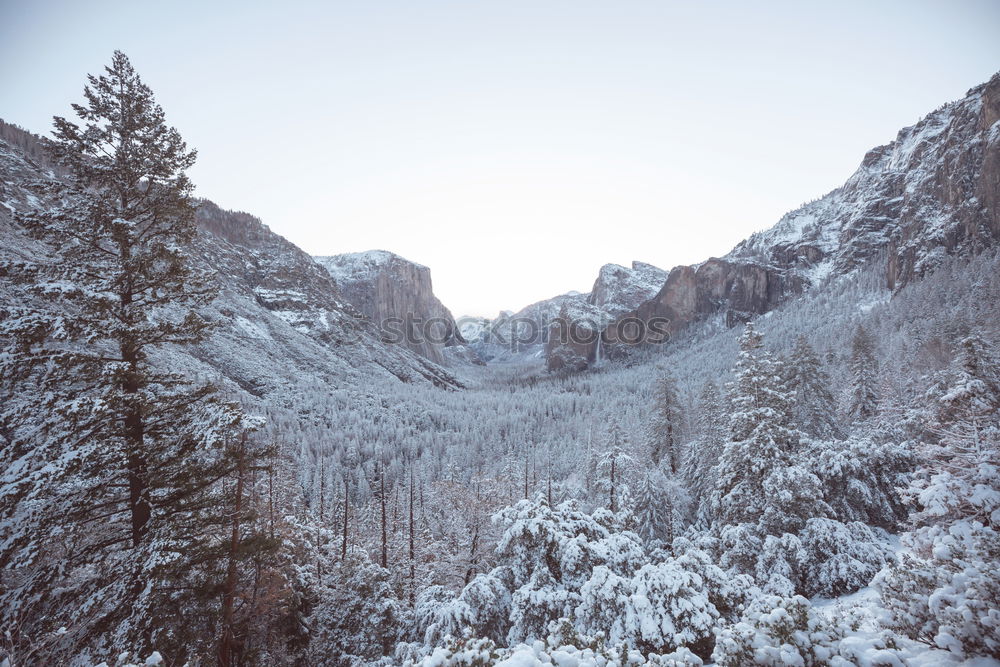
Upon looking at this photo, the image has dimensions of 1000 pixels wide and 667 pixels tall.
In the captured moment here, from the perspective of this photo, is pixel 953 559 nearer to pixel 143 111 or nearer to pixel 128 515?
pixel 128 515

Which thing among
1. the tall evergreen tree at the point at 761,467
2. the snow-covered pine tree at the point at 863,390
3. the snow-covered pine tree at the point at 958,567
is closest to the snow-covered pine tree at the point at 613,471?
the tall evergreen tree at the point at 761,467

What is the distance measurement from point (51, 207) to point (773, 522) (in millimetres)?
20317

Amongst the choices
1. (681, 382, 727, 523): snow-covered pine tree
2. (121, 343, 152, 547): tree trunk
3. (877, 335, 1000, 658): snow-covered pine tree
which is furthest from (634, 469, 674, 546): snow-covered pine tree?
(121, 343, 152, 547): tree trunk

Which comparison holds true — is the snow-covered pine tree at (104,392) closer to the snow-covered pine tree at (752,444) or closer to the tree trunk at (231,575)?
the tree trunk at (231,575)

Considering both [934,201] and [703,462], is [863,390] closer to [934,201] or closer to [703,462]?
[703,462]

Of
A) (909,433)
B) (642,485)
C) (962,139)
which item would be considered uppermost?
(962,139)

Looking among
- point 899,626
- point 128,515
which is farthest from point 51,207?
point 899,626

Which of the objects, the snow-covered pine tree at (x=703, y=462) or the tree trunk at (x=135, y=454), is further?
the snow-covered pine tree at (x=703, y=462)

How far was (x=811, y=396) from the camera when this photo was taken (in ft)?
91.4

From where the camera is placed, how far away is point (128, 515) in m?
7.62

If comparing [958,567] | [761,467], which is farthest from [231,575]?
[761,467]

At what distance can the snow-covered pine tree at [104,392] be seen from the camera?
6.36 m

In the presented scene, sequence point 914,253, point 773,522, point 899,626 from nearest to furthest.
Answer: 1. point 899,626
2. point 773,522
3. point 914,253

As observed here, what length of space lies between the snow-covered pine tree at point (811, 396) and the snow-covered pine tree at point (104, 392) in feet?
104
